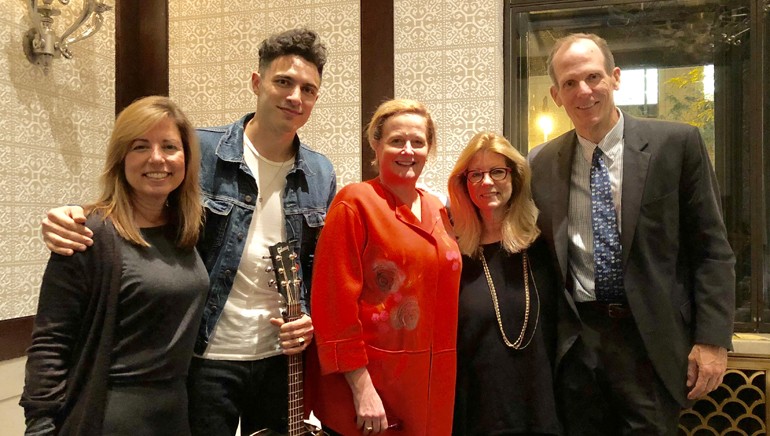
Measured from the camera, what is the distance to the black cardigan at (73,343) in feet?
4.22

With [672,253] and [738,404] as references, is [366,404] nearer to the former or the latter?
[672,253]

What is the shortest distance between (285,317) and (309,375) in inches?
8.1

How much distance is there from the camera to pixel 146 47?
2982 millimetres

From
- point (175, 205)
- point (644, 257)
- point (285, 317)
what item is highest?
point (175, 205)

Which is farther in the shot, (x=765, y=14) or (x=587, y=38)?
(x=765, y=14)

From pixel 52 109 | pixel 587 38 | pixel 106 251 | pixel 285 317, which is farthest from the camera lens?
pixel 52 109

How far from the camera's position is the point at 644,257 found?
5.51ft

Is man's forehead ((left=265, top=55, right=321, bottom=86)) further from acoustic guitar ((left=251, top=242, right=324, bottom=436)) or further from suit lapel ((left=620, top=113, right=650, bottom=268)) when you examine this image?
suit lapel ((left=620, top=113, right=650, bottom=268))

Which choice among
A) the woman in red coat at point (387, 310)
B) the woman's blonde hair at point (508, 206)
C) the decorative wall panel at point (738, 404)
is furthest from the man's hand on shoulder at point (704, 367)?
the decorative wall panel at point (738, 404)

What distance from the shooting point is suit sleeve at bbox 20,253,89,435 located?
1.28 metres

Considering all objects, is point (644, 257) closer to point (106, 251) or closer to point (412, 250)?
point (412, 250)

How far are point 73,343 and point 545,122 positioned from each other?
2.15m

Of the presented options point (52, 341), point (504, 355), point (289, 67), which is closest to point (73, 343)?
point (52, 341)

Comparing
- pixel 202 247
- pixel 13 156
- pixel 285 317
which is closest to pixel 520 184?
pixel 285 317
